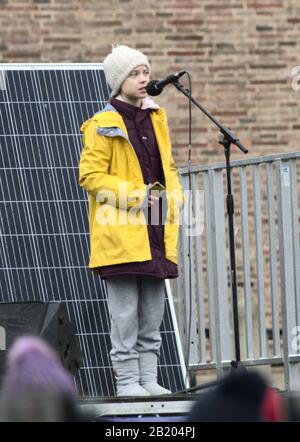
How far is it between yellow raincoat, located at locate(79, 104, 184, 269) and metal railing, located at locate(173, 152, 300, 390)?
50.2 inches

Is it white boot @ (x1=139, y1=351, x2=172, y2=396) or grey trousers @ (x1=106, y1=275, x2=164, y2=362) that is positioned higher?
grey trousers @ (x1=106, y1=275, x2=164, y2=362)

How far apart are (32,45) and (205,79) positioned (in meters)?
1.45

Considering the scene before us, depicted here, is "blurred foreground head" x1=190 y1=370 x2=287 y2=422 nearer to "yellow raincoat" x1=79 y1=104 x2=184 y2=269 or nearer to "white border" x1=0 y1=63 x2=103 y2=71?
"yellow raincoat" x1=79 y1=104 x2=184 y2=269

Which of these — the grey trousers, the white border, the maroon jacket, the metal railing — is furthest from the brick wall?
the grey trousers

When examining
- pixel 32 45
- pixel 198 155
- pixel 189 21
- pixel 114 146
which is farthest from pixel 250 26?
pixel 114 146

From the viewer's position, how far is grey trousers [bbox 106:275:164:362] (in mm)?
6094

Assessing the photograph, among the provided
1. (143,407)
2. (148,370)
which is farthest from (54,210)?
(143,407)

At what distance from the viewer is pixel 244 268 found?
25.3 feet

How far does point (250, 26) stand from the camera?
10.8 metres

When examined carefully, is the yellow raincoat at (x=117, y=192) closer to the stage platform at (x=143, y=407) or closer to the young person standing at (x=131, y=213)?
the young person standing at (x=131, y=213)

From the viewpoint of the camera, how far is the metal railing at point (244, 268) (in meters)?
7.32

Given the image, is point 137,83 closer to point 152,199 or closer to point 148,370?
point 152,199
